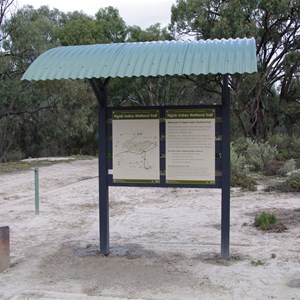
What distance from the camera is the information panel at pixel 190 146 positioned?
5992mm

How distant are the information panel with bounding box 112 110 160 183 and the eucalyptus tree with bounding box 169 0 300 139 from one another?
21.1 m

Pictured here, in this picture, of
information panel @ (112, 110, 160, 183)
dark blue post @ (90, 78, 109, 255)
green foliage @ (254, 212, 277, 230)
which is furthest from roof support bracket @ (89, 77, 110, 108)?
green foliage @ (254, 212, 277, 230)

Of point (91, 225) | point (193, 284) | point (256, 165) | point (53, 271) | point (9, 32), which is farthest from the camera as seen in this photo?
point (9, 32)

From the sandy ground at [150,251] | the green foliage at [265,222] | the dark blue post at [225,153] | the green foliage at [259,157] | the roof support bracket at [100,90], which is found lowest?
the sandy ground at [150,251]

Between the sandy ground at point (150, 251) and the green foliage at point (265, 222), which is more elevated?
the green foliage at point (265, 222)

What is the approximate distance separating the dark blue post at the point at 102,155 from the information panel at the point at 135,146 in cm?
13

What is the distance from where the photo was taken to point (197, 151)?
603cm

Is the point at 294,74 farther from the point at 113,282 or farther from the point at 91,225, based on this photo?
the point at 113,282

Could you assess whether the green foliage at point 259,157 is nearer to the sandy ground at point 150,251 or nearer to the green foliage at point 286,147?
the green foliage at point 286,147

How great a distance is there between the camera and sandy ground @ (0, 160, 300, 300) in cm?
501

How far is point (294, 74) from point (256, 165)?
15.4 m

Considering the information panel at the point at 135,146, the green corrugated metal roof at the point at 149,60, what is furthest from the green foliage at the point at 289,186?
the green corrugated metal roof at the point at 149,60

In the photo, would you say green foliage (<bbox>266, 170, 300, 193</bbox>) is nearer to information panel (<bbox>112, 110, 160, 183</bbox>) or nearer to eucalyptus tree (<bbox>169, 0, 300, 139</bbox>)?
information panel (<bbox>112, 110, 160, 183</bbox>)

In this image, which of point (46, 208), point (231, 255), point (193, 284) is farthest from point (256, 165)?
point (193, 284)
